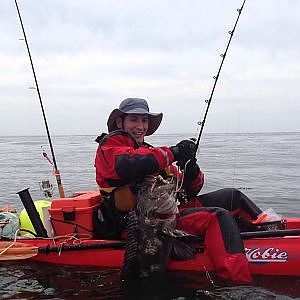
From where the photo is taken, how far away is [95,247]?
4.98 metres

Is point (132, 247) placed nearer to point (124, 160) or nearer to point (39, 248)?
point (124, 160)

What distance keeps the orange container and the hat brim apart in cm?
87

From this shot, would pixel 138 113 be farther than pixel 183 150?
Yes

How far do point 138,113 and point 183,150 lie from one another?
2.25ft

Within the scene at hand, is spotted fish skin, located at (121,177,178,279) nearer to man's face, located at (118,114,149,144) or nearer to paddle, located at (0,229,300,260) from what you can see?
paddle, located at (0,229,300,260)

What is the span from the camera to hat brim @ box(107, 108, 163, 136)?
4953mm

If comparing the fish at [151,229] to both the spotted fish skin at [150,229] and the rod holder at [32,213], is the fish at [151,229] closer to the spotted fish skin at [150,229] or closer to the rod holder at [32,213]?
the spotted fish skin at [150,229]

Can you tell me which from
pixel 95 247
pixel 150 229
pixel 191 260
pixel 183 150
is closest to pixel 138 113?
pixel 183 150

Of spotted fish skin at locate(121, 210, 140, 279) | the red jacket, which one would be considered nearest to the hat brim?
the red jacket

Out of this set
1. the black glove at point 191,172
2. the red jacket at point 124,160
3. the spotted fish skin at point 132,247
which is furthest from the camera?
the black glove at point 191,172

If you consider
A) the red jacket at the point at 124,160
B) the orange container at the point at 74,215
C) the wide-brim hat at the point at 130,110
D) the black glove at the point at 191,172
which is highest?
the wide-brim hat at the point at 130,110

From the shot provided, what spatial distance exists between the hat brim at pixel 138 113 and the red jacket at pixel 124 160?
10.3 inches

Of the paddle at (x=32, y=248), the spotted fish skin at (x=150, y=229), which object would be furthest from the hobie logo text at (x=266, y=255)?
the paddle at (x=32, y=248)

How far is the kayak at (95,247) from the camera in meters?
4.62
